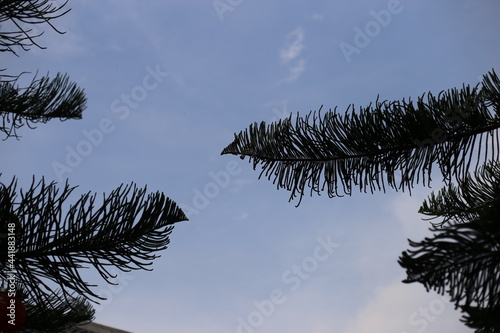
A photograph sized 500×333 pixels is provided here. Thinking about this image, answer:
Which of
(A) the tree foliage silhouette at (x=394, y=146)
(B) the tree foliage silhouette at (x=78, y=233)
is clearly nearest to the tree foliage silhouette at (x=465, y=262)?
(A) the tree foliage silhouette at (x=394, y=146)

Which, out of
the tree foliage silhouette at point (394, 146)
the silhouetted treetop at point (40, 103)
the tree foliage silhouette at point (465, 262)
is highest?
the silhouetted treetop at point (40, 103)

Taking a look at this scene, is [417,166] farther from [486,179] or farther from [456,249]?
[456,249]

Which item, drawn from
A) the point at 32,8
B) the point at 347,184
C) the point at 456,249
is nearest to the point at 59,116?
the point at 32,8

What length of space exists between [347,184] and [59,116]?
3.10m

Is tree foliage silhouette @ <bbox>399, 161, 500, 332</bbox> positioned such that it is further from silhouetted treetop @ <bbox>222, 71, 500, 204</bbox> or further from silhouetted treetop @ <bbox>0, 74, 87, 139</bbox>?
silhouetted treetop @ <bbox>0, 74, 87, 139</bbox>

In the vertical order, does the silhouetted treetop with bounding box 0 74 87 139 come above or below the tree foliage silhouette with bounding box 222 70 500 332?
above

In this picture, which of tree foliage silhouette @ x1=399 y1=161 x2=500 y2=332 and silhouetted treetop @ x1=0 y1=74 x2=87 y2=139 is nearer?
tree foliage silhouette @ x1=399 y1=161 x2=500 y2=332

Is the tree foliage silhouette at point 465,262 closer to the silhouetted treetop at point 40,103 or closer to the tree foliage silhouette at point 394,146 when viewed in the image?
the tree foliage silhouette at point 394,146

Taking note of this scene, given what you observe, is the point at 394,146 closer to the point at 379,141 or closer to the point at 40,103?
the point at 379,141

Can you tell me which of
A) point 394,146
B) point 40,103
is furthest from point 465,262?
point 40,103

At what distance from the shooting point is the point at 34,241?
176 centimetres

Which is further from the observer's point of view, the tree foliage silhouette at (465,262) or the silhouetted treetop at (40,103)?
the silhouetted treetop at (40,103)

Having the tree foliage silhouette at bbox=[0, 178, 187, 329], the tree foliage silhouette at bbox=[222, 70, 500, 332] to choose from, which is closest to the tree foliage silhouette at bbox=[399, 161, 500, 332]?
the tree foliage silhouette at bbox=[222, 70, 500, 332]

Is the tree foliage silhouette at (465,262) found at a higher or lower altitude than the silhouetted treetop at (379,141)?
lower
